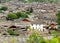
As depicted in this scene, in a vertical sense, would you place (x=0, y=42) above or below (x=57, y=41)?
below

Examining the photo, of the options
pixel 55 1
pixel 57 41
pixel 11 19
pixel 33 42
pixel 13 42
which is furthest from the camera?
pixel 55 1

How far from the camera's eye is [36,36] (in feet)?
40.4

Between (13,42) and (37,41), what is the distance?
6.22ft

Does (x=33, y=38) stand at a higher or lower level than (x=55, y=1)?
higher

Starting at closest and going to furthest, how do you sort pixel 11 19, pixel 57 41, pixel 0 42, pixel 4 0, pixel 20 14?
pixel 57 41 < pixel 0 42 < pixel 11 19 < pixel 20 14 < pixel 4 0

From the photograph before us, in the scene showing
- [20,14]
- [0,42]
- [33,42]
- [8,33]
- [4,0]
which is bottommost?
[4,0]

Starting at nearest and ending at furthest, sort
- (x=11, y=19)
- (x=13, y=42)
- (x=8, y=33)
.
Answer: (x=13, y=42) < (x=8, y=33) < (x=11, y=19)

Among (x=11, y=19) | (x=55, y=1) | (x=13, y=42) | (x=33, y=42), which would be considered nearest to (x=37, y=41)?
(x=33, y=42)

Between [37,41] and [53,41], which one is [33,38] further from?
[53,41]

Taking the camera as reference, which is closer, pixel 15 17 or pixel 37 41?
pixel 37 41

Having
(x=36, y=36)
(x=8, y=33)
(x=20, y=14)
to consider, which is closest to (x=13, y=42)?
(x=36, y=36)

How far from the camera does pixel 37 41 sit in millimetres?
12094

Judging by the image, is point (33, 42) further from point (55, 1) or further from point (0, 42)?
point (55, 1)

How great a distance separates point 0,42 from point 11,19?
1835cm
